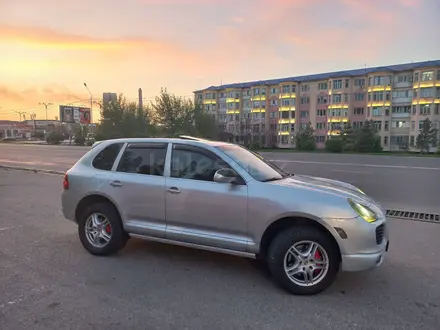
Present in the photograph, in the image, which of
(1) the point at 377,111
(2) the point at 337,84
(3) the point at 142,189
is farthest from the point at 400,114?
(3) the point at 142,189

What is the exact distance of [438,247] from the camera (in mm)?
5477

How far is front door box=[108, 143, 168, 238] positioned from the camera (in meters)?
4.54

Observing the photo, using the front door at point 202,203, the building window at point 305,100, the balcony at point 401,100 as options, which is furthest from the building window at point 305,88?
the front door at point 202,203

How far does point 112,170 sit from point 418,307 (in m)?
3.95

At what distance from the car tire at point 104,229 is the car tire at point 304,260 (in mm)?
2138

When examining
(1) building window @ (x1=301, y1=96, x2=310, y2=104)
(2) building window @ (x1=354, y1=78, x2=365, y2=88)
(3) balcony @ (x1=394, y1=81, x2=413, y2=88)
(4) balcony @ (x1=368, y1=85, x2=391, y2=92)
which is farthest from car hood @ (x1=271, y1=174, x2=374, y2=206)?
(1) building window @ (x1=301, y1=96, x2=310, y2=104)

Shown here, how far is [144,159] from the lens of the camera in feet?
15.8

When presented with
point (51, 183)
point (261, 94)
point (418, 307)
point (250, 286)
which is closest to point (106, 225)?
point (250, 286)

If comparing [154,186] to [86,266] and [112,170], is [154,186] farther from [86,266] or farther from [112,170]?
[86,266]

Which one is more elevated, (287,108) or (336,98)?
(336,98)

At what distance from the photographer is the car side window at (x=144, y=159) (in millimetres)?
4703

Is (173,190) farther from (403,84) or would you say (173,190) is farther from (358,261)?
(403,84)

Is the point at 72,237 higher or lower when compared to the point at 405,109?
lower

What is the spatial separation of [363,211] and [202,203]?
1781 millimetres
